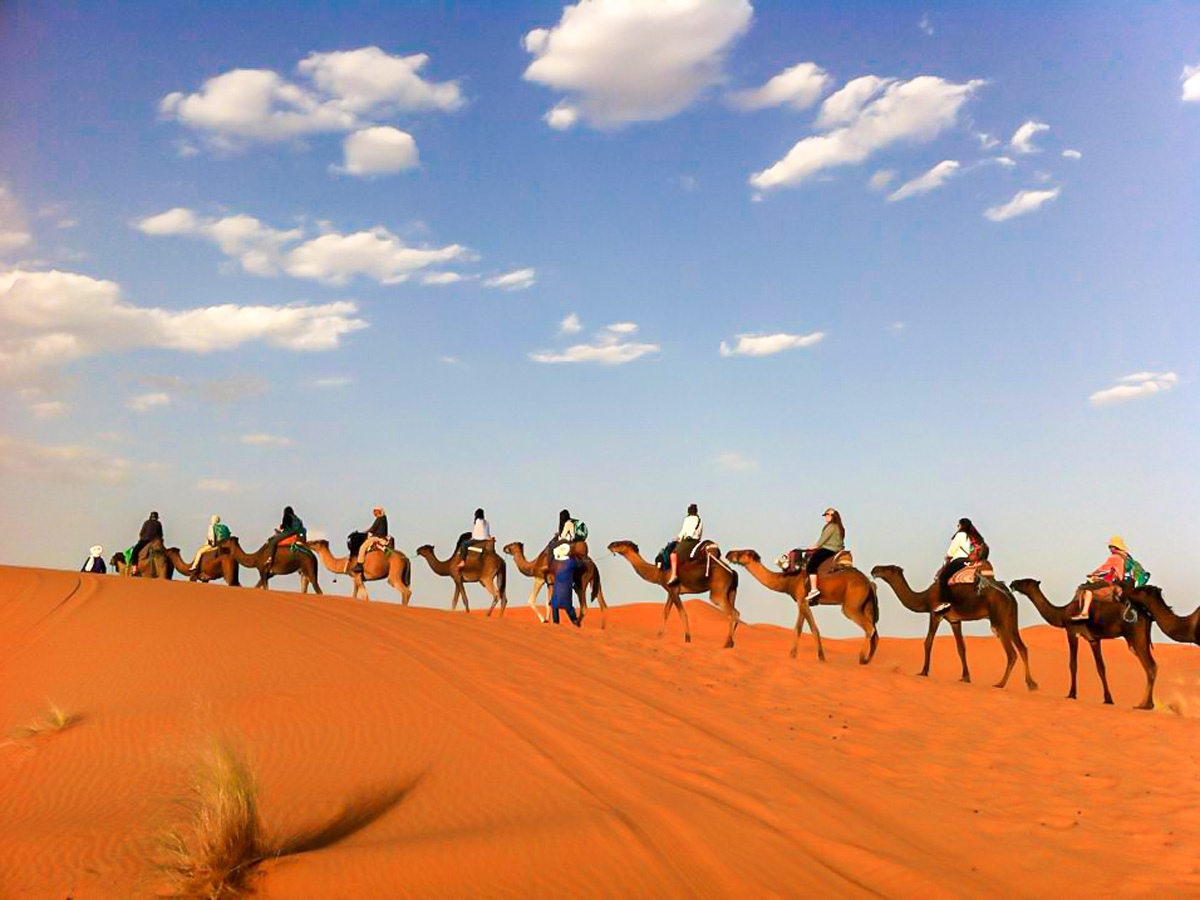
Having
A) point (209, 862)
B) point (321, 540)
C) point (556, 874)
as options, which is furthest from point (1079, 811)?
point (321, 540)

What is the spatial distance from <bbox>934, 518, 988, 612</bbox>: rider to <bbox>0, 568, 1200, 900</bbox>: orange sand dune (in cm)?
438

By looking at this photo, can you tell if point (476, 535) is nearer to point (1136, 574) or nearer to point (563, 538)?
point (563, 538)

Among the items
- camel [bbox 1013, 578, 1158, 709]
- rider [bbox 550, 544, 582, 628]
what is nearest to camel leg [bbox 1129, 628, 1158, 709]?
camel [bbox 1013, 578, 1158, 709]

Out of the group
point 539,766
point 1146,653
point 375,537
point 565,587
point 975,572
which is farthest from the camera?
point 375,537

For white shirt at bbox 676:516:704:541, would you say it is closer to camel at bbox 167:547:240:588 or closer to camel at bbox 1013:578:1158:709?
camel at bbox 1013:578:1158:709

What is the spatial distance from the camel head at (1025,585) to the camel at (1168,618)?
252 centimetres

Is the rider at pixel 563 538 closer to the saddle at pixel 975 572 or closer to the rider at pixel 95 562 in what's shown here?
the saddle at pixel 975 572

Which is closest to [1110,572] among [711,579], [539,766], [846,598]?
[846,598]

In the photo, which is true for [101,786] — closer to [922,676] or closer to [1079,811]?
[1079,811]

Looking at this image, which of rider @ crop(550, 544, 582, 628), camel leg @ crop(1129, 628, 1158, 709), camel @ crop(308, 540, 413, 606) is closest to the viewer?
camel leg @ crop(1129, 628, 1158, 709)

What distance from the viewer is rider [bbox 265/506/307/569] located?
2753cm

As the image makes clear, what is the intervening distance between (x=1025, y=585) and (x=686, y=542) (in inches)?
306

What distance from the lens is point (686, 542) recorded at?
873 inches

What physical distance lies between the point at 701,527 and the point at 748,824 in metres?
14.2
